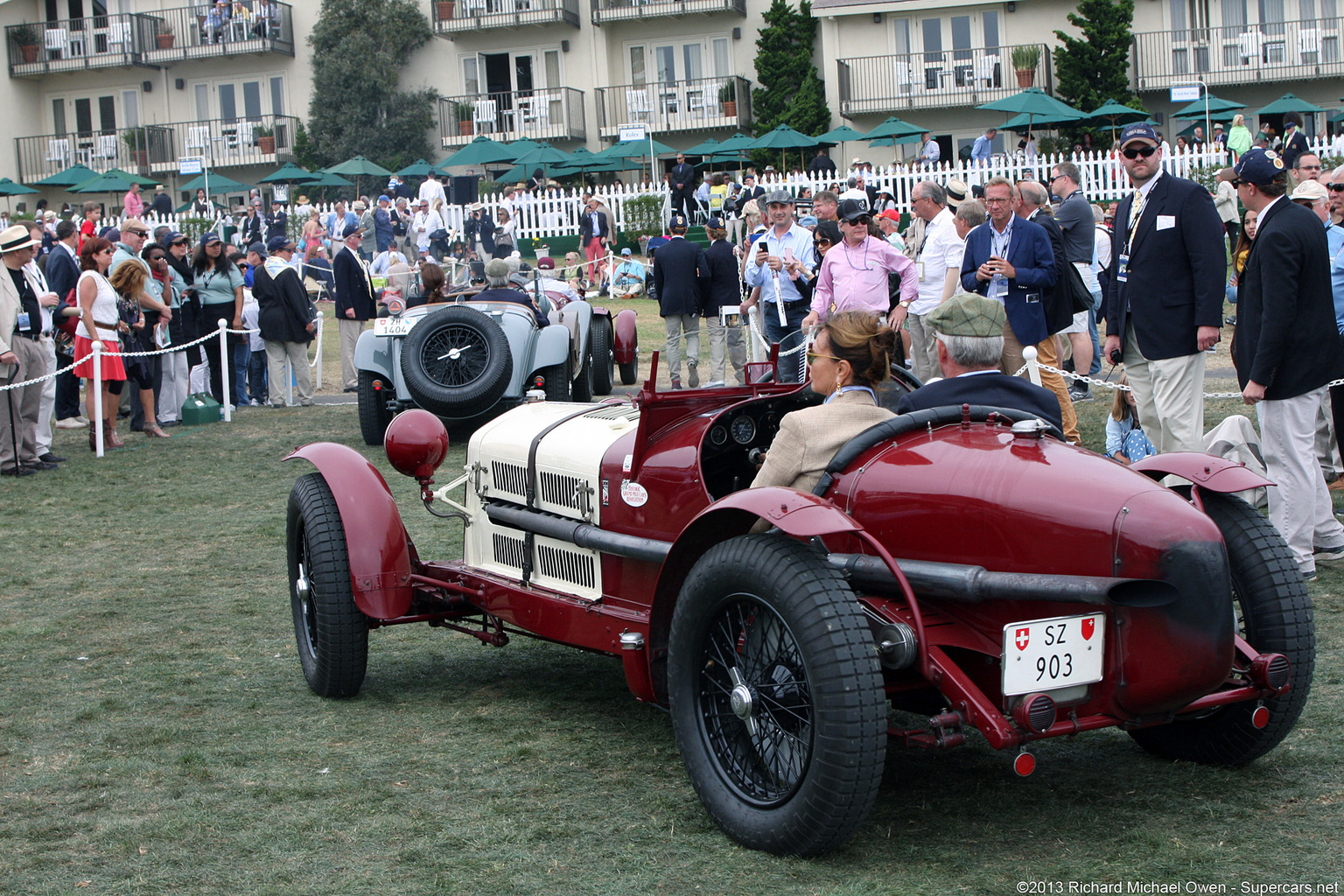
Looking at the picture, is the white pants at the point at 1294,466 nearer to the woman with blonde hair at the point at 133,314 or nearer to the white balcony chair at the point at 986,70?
the woman with blonde hair at the point at 133,314

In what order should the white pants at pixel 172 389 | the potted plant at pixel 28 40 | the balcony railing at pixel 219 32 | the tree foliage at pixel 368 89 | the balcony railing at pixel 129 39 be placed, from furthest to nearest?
the potted plant at pixel 28 40, the balcony railing at pixel 129 39, the balcony railing at pixel 219 32, the tree foliage at pixel 368 89, the white pants at pixel 172 389

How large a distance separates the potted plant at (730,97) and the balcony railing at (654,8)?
216 cm

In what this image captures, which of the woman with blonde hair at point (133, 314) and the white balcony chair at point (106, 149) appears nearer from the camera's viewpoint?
the woman with blonde hair at point (133, 314)

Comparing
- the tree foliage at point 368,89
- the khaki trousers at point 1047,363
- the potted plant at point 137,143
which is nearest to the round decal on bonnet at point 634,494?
the khaki trousers at point 1047,363

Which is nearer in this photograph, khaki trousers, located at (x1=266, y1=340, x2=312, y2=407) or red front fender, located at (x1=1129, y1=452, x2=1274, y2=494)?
red front fender, located at (x1=1129, y1=452, x2=1274, y2=494)

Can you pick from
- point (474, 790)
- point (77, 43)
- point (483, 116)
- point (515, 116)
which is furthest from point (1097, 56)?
point (474, 790)

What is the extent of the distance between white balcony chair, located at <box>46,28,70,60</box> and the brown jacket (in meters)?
45.7

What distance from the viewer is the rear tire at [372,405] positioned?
38.0ft

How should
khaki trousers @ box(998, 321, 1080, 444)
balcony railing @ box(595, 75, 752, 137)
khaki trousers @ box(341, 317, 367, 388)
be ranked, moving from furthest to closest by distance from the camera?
balcony railing @ box(595, 75, 752, 137) → khaki trousers @ box(341, 317, 367, 388) → khaki trousers @ box(998, 321, 1080, 444)

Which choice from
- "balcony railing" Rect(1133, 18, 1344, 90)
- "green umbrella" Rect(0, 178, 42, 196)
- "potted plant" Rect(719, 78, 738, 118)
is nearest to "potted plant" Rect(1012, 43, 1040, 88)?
"balcony railing" Rect(1133, 18, 1344, 90)

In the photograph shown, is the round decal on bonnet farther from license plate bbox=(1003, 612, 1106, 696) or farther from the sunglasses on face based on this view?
the sunglasses on face

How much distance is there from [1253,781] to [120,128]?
4618 centimetres

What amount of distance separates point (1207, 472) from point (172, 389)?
11976 mm

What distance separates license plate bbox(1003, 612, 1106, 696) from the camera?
3.17 metres
